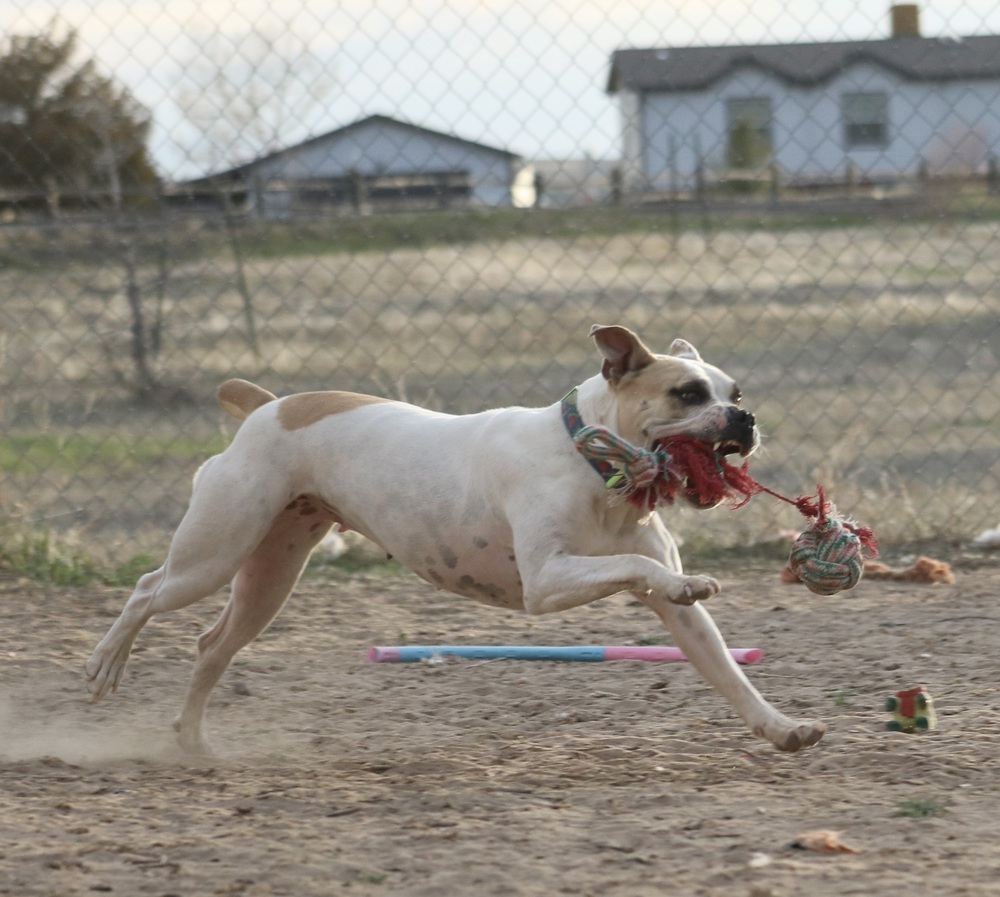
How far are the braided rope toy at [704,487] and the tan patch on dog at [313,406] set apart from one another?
0.90 meters

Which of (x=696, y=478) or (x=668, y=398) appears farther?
(x=668, y=398)

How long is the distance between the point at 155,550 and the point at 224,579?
2568 mm

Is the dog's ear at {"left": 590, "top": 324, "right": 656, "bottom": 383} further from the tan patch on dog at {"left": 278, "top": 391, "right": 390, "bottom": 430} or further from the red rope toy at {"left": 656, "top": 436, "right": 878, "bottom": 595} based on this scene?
the tan patch on dog at {"left": 278, "top": 391, "right": 390, "bottom": 430}

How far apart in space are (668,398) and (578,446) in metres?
0.27

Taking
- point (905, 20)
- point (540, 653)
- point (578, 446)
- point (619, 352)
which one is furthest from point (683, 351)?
point (905, 20)

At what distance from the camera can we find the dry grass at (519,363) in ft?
23.7

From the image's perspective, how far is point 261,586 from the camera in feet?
14.8

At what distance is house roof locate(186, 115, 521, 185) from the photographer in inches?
265

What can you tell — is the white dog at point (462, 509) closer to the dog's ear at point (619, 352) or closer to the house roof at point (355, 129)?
the dog's ear at point (619, 352)

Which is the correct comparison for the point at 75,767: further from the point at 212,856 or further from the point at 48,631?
the point at 48,631

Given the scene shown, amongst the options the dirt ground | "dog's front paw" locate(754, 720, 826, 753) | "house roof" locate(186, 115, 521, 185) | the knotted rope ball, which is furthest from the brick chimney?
"dog's front paw" locate(754, 720, 826, 753)

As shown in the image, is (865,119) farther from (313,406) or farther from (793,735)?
(793,735)

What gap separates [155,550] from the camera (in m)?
6.74

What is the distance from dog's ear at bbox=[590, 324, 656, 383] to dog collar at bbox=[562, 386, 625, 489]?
0.13 m
